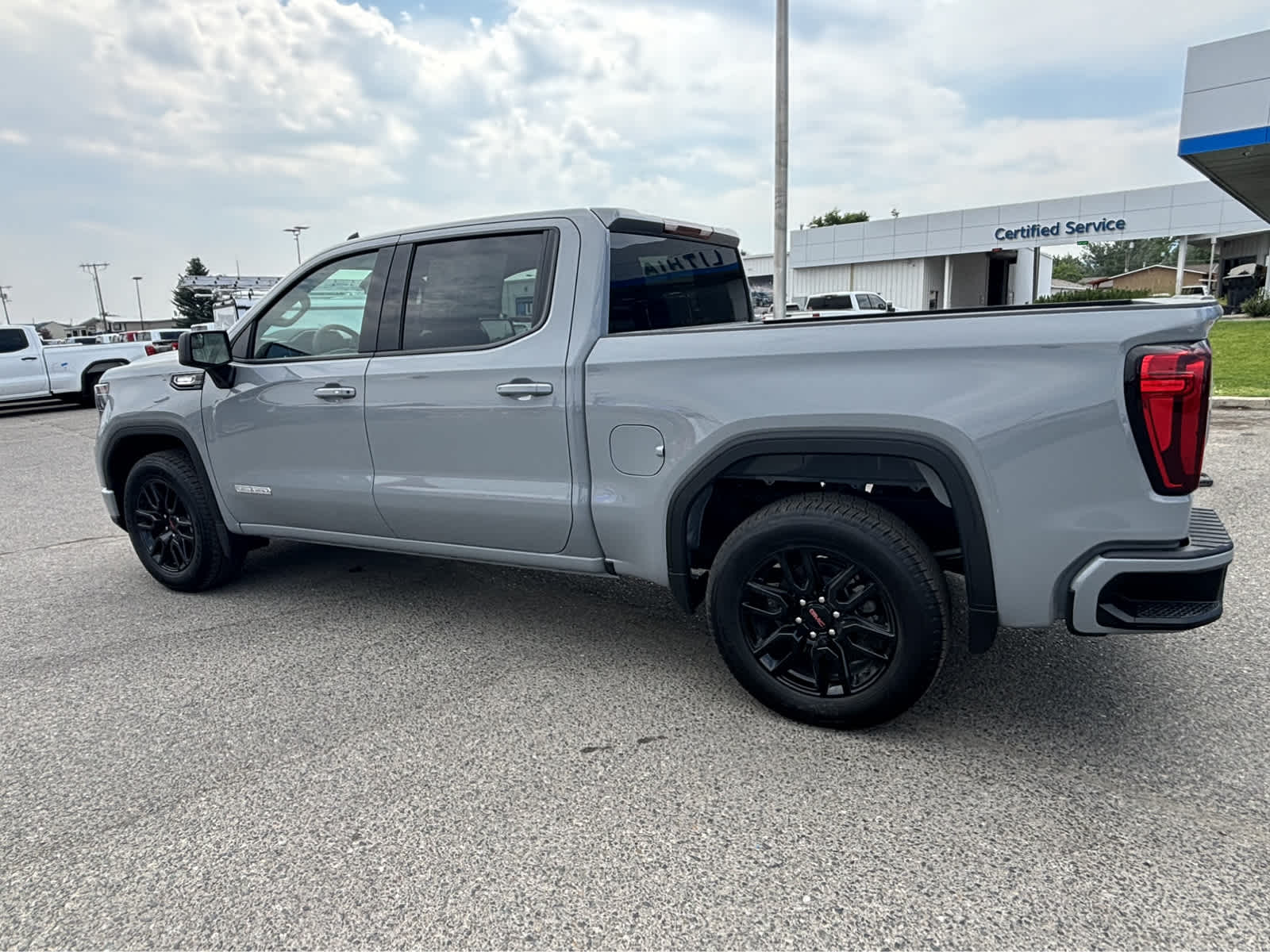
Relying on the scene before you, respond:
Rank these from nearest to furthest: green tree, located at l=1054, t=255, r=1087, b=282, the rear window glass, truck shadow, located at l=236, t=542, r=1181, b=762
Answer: truck shadow, located at l=236, t=542, r=1181, b=762
the rear window glass
green tree, located at l=1054, t=255, r=1087, b=282

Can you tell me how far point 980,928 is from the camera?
2053 mm

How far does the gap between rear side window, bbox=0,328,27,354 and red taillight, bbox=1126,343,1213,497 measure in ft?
63.3

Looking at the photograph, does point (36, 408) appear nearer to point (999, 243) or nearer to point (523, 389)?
point (523, 389)

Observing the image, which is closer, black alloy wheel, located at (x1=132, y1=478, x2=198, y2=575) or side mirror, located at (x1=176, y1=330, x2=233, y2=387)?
side mirror, located at (x1=176, y1=330, x2=233, y2=387)

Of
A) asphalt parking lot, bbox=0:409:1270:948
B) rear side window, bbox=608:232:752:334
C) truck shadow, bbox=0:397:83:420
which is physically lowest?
truck shadow, bbox=0:397:83:420

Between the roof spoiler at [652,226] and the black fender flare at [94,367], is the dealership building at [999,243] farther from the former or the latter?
the black fender flare at [94,367]

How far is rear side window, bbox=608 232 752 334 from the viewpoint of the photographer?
139 inches

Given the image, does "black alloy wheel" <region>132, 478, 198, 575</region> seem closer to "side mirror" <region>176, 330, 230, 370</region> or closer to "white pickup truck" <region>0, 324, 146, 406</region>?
"side mirror" <region>176, 330, 230, 370</region>

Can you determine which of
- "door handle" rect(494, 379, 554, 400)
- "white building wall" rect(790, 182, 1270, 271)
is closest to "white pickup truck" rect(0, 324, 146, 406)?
"door handle" rect(494, 379, 554, 400)

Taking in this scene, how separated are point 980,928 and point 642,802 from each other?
101cm

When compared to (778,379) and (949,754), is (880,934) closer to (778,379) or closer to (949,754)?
(949,754)

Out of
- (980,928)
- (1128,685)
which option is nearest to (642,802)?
(980,928)

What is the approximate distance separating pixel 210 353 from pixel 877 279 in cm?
4141

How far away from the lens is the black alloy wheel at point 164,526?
15.6ft
